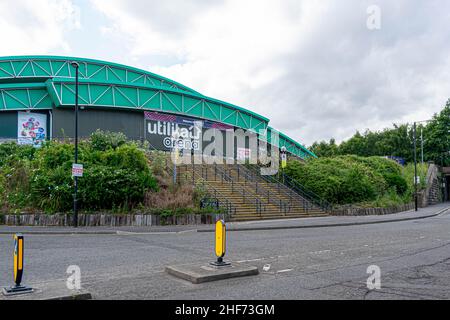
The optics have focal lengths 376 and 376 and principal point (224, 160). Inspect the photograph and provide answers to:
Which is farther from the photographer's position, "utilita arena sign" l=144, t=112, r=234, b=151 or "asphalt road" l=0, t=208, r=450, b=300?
"utilita arena sign" l=144, t=112, r=234, b=151

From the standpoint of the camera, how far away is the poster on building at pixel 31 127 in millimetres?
35125

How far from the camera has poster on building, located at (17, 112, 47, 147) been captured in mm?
35125

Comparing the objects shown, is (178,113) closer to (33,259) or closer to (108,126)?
(108,126)

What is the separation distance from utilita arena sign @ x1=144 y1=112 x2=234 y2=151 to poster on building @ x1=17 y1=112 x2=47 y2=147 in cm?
980

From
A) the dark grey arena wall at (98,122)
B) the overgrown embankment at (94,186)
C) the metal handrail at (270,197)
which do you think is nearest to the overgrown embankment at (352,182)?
Answer: the metal handrail at (270,197)

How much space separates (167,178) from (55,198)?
6.67 metres

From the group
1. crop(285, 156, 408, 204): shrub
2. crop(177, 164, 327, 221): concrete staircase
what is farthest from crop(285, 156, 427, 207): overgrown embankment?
crop(177, 164, 327, 221): concrete staircase

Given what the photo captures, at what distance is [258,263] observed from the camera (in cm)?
945

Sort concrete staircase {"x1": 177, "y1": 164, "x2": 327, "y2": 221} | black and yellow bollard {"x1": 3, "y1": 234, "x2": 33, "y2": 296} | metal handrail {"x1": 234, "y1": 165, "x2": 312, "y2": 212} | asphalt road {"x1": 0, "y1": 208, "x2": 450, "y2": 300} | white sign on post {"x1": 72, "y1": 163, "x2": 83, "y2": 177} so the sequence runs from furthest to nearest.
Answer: metal handrail {"x1": 234, "y1": 165, "x2": 312, "y2": 212}, concrete staircase {"x1": 177, "y1": 164, "x2": 327, "y2": 221}, white sign on post {"x1": 72, "y1": 163, "x2": 83, "y2": 177}, asphalt road {"x1": 0, "y1": 208, "x2": 450, "y2": 300}, black and yellow bollard {"x1": 3, "y1": 234, "x2": 33, "y2": 296}

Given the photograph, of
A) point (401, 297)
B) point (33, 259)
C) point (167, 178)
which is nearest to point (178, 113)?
point (167, 178)

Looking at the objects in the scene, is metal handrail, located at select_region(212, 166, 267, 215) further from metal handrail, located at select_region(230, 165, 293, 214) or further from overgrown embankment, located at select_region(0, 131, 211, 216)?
overgrown embankment, located at select_region(0, 131, 211, 216)

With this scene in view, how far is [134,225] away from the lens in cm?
1892

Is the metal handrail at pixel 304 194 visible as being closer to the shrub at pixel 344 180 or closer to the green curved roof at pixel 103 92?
the shrub at pixel 344 180

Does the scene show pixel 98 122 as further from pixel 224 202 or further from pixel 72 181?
pixel 224 202
